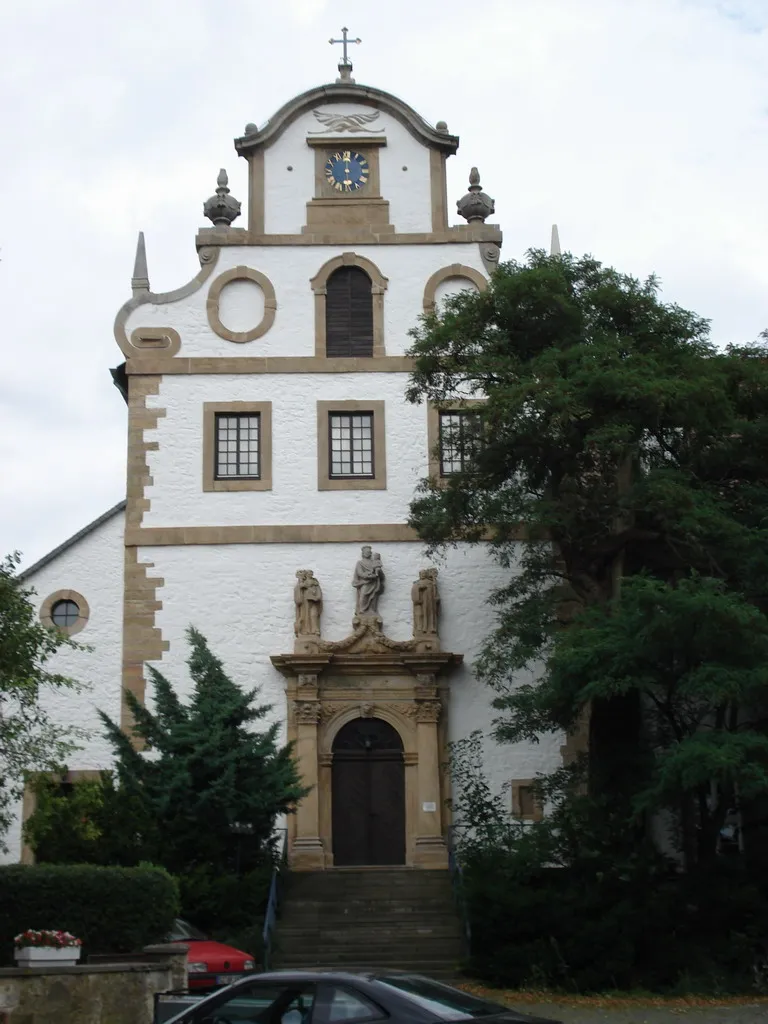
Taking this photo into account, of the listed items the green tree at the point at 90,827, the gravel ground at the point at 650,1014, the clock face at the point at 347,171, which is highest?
the clock face at the point at 347,171

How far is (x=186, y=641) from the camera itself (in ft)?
85.4

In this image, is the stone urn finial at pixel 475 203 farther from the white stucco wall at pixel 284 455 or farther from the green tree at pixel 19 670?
the green tree at pixel 19 670

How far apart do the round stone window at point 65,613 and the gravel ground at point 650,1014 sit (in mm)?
11222

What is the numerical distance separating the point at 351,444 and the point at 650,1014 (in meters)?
12.4

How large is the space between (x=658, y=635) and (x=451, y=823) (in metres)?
7.66

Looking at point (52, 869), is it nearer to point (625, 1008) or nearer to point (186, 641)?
point (625, 1008)

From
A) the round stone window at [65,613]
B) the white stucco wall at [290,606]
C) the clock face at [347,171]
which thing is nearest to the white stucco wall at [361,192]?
the clock face at [347,171]

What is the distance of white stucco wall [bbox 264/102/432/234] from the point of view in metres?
28.4

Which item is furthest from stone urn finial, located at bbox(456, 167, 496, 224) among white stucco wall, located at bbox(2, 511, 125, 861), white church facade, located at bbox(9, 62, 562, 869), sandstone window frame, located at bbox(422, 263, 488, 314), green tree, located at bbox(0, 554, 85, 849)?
green tree, located at bbox(0, 554, 85, 849)

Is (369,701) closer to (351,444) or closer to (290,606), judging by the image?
(290,606)

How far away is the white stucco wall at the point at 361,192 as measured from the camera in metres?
28.4

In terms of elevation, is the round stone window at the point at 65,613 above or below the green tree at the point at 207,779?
above

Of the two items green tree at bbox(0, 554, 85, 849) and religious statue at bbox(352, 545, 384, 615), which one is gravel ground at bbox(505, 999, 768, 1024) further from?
religious statue at bbox(352, 545, 384, 615)

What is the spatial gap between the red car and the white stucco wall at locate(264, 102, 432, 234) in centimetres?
1438
